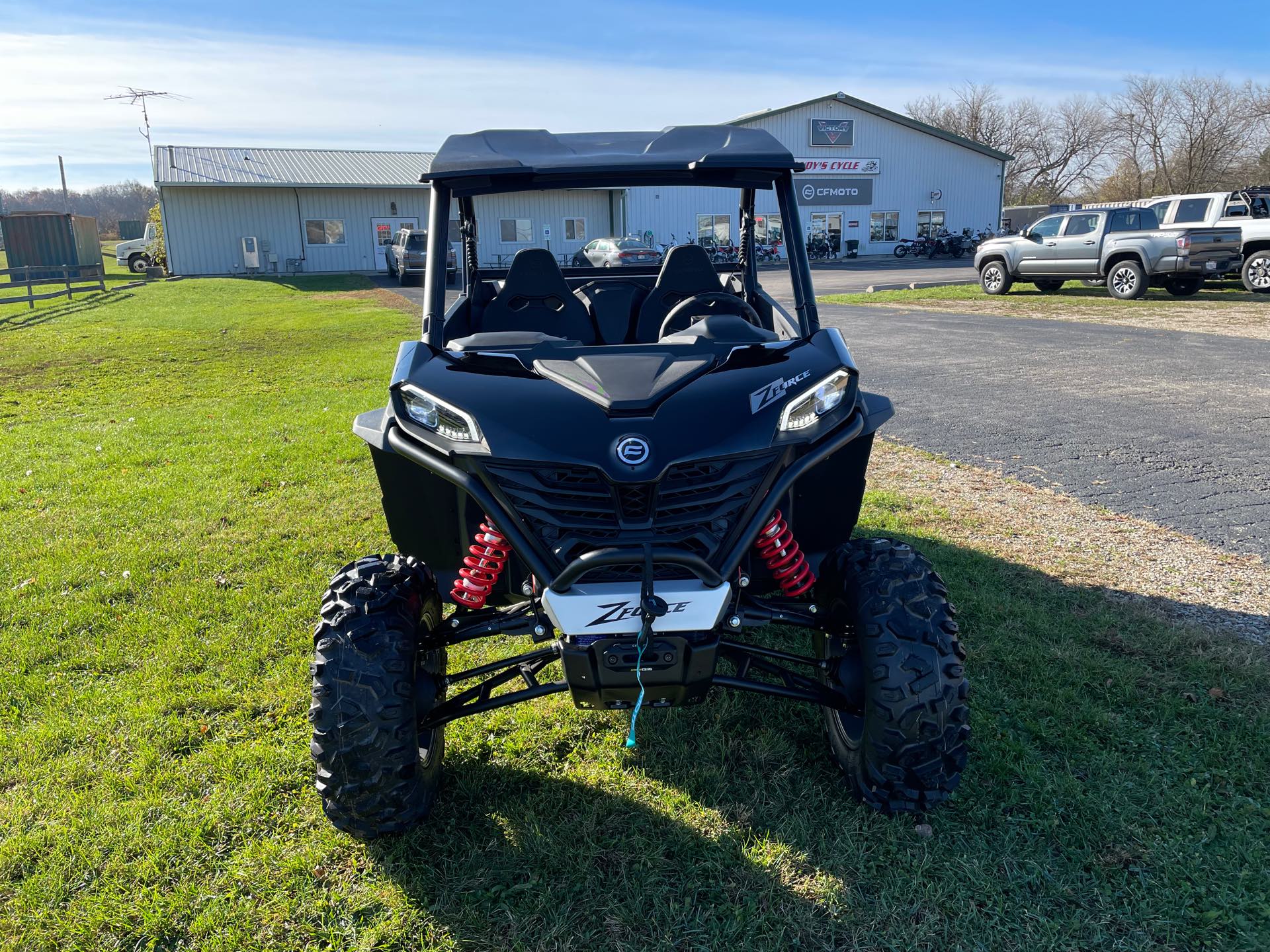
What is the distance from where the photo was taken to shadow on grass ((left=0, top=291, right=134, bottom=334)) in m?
17.7

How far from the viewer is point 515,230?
36.8m

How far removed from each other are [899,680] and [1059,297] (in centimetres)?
1909

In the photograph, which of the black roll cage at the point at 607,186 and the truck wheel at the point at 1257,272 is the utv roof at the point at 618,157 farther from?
the truck wheel at the point at 1257,272

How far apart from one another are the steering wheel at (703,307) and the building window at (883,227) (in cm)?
4037

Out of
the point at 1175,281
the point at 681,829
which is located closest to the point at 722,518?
the point at 681,829

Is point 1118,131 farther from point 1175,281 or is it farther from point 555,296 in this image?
point 555,296

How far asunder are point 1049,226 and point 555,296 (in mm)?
18214

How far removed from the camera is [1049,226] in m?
19.6

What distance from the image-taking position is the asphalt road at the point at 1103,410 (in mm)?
5938

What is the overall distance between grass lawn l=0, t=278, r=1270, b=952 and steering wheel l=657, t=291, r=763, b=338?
1.45 meters

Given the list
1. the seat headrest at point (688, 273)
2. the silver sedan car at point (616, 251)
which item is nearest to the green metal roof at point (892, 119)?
the silver sedan car at point (616, 251)

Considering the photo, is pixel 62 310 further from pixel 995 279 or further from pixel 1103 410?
pixel 1103 410

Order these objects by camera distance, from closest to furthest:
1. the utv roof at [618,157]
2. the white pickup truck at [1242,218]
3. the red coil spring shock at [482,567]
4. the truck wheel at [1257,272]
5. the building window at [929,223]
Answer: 1. the red coil spring shock at [482,567]
2. the utv roof at [618,157]
3. the white pickup truck at [1242,218]
4. the truck wheel at [1257,272]
5. the building window at [929,223]

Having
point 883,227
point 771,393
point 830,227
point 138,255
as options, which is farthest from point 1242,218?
point 138,255
